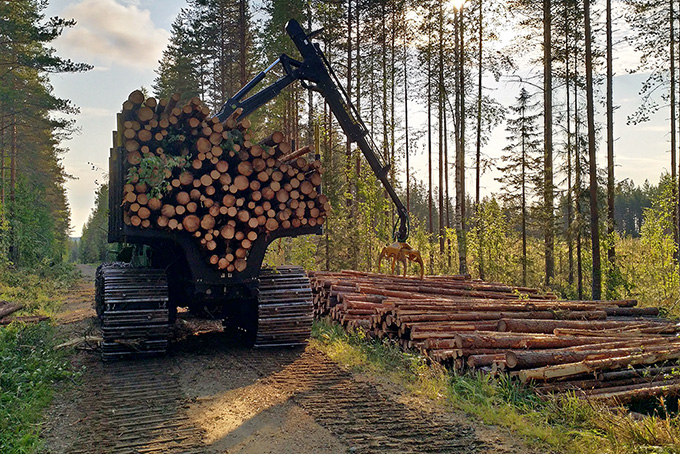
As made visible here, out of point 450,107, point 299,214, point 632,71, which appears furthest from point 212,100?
point 299,214

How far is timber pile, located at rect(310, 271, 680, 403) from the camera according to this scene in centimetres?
625

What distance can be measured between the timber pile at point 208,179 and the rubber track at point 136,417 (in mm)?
2018

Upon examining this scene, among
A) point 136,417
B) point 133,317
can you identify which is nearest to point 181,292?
point 133,317

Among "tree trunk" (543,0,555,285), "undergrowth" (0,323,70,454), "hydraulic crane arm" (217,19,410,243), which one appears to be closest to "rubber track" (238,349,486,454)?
"undergrowth" (0,323,70,454)

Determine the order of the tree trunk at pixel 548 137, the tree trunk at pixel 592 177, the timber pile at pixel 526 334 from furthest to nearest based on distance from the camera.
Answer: the tree trunk at pixel 548 137 < the tree trunk at pixel 592 177 < the timber pile at pixel 526 334

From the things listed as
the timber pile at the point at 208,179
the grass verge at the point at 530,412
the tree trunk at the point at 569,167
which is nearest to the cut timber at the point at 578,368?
the grass verge at the point at 530,412

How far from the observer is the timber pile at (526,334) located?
6246 millimetres

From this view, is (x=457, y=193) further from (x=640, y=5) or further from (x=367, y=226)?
(x=640, y=5)

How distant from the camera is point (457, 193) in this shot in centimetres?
2061

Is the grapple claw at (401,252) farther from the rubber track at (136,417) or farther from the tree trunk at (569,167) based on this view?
the tree trunk at (569,167)

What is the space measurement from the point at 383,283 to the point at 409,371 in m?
5.14

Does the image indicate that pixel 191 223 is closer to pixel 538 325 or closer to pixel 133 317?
pixel 133 317

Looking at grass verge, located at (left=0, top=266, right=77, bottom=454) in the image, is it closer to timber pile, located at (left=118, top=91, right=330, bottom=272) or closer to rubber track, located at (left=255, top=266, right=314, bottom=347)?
timber pile, located at (left=118, top=91, right=330, bottom=272)

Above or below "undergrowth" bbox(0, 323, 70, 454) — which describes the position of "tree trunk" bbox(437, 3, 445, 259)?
above
